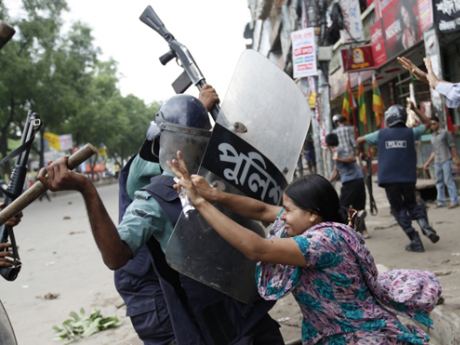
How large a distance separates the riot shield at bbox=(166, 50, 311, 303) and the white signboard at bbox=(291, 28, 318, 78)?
818cm

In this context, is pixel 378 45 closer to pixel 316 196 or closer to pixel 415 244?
pixel 415 244

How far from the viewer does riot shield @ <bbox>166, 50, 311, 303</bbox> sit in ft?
5.83

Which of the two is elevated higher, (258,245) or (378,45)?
(378,45)

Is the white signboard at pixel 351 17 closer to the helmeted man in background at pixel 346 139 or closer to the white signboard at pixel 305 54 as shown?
the white signboard at pixel 305 54

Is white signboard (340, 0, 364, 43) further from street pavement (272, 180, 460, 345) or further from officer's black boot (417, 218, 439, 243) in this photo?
officer's black boot (417, 218, 439, 243)

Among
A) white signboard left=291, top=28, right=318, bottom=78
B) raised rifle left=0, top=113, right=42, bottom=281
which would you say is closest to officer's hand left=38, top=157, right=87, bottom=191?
raised rifle left=0, top=113, right=42, bottom=281

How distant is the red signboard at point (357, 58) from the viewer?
12.8 m

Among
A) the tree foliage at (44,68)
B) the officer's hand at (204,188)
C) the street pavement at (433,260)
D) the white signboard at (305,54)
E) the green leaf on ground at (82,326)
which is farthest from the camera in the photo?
the tree foliage at (44,68)

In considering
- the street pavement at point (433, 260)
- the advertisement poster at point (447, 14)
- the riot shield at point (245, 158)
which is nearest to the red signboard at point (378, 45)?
the advertisement poster at point (447, 14)

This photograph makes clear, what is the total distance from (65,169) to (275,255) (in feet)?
2.23

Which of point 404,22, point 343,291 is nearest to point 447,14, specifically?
point 404,22

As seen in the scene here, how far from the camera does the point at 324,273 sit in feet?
5.57

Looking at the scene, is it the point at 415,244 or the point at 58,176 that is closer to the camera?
the point at 58,176

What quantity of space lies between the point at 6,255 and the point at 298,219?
119cm
